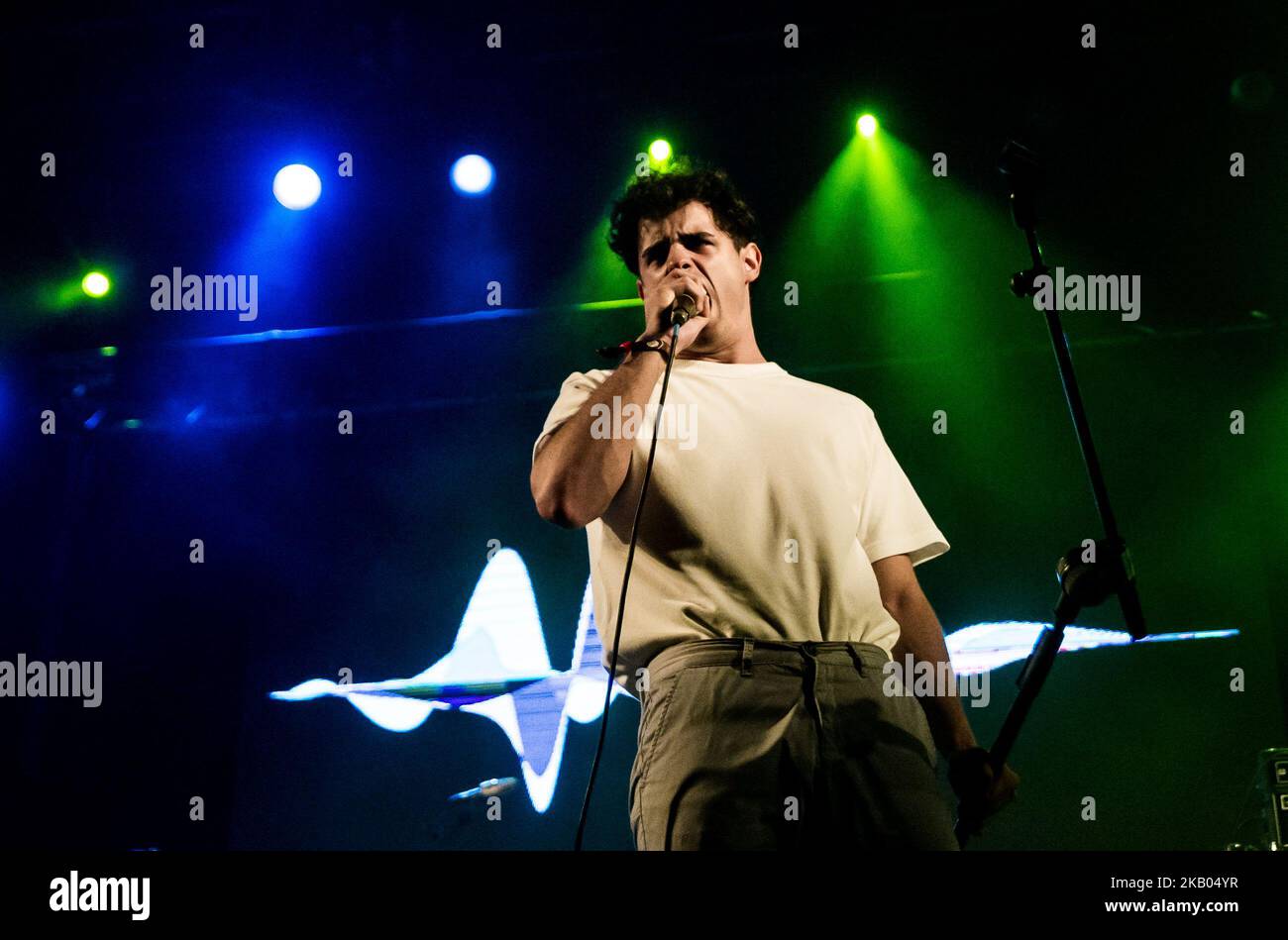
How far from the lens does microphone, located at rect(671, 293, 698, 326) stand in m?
1.90

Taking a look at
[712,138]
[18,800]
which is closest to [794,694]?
[712,138]

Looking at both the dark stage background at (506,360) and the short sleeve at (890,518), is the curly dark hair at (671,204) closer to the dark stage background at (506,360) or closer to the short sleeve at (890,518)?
the short sleeve at (890,518)

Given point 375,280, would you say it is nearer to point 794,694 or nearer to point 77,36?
point 77,36

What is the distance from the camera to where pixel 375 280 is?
4629 millimetres

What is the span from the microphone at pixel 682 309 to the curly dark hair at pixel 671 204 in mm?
369

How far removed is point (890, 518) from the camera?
1988 millimetres

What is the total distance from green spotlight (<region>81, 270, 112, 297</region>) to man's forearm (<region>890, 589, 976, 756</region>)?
13.9ft

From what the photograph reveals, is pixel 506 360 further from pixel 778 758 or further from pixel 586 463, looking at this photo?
pixel 778 758

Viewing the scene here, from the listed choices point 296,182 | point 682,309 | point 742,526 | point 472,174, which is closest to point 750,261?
point 682,309

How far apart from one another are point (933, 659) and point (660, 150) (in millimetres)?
2805

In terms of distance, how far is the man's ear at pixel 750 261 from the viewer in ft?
7.65

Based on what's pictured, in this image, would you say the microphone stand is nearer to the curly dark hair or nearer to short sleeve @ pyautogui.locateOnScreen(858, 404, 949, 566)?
short sleeve @ pyautogui.locateOnScreen(858, 404, 949, 566)

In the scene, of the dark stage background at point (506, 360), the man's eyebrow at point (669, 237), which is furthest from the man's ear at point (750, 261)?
the dark stage background at point (506, 360)

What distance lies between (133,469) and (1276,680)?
5573mm
